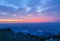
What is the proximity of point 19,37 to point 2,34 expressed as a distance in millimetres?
2104

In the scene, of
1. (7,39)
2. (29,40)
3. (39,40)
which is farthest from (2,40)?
(39,40)

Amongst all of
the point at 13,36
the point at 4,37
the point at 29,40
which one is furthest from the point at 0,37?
the point at 29,40

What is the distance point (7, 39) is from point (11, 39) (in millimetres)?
469

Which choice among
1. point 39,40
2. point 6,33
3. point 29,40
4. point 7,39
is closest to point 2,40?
point 7,39

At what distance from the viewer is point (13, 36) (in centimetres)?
1761

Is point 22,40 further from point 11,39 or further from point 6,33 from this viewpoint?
point 6,33

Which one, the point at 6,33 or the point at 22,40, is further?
the point at 6,33

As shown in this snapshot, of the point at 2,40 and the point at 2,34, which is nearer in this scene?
the point at 2,40

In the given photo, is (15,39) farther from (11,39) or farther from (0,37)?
(0,37)

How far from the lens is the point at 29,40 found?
668 inches

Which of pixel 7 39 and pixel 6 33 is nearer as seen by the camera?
pixel 7 39

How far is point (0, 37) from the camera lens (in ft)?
54.4

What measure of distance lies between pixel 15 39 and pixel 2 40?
1558 millimetres

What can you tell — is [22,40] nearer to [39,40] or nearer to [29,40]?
[29,40]
